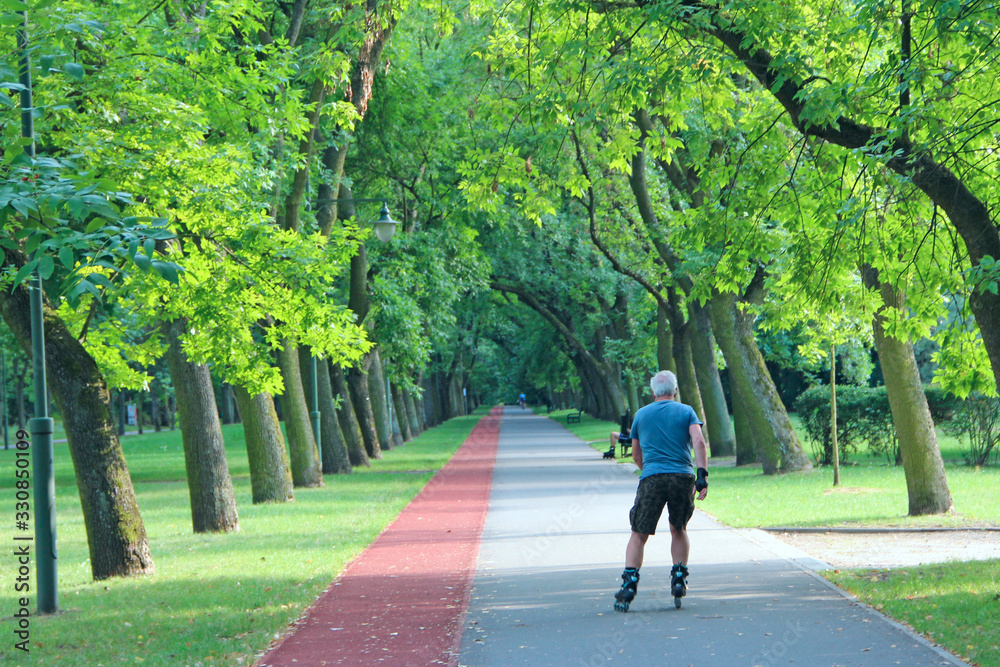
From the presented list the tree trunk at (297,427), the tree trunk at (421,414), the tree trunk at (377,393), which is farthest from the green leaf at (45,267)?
the tree trunk at (421,414)

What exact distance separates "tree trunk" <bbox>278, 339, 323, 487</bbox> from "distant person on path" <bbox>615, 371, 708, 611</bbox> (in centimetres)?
1220

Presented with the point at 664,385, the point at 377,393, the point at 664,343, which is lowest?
the point at 664,385

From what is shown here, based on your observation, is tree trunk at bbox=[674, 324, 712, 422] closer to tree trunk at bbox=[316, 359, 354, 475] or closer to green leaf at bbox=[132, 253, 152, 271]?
tree trunk at bbox=[316, 359, 354, 475]

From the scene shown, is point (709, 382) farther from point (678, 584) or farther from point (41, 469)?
point (41, 469)

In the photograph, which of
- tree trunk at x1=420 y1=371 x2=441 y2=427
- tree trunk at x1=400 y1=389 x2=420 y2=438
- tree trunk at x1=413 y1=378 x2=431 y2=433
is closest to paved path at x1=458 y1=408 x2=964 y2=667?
tree trunk at x1=400 y1=389 x2=420 y2=438

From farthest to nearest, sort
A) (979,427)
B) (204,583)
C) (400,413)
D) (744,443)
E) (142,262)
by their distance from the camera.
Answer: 1. (400,413)
2. (744,443)
3. (979,427)
4. (204,583)
5. (142,262)

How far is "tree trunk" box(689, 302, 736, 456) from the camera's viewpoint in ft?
80.6

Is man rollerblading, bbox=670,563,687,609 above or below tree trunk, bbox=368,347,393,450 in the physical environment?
below

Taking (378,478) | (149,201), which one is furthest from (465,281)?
(149,201)

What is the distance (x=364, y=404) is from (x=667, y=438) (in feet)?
74.7

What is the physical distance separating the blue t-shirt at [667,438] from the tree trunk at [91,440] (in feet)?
16.2

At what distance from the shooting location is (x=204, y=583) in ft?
31.7

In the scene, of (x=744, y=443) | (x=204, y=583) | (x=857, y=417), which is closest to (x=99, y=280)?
(x=204, y=583)

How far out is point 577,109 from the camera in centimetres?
962
